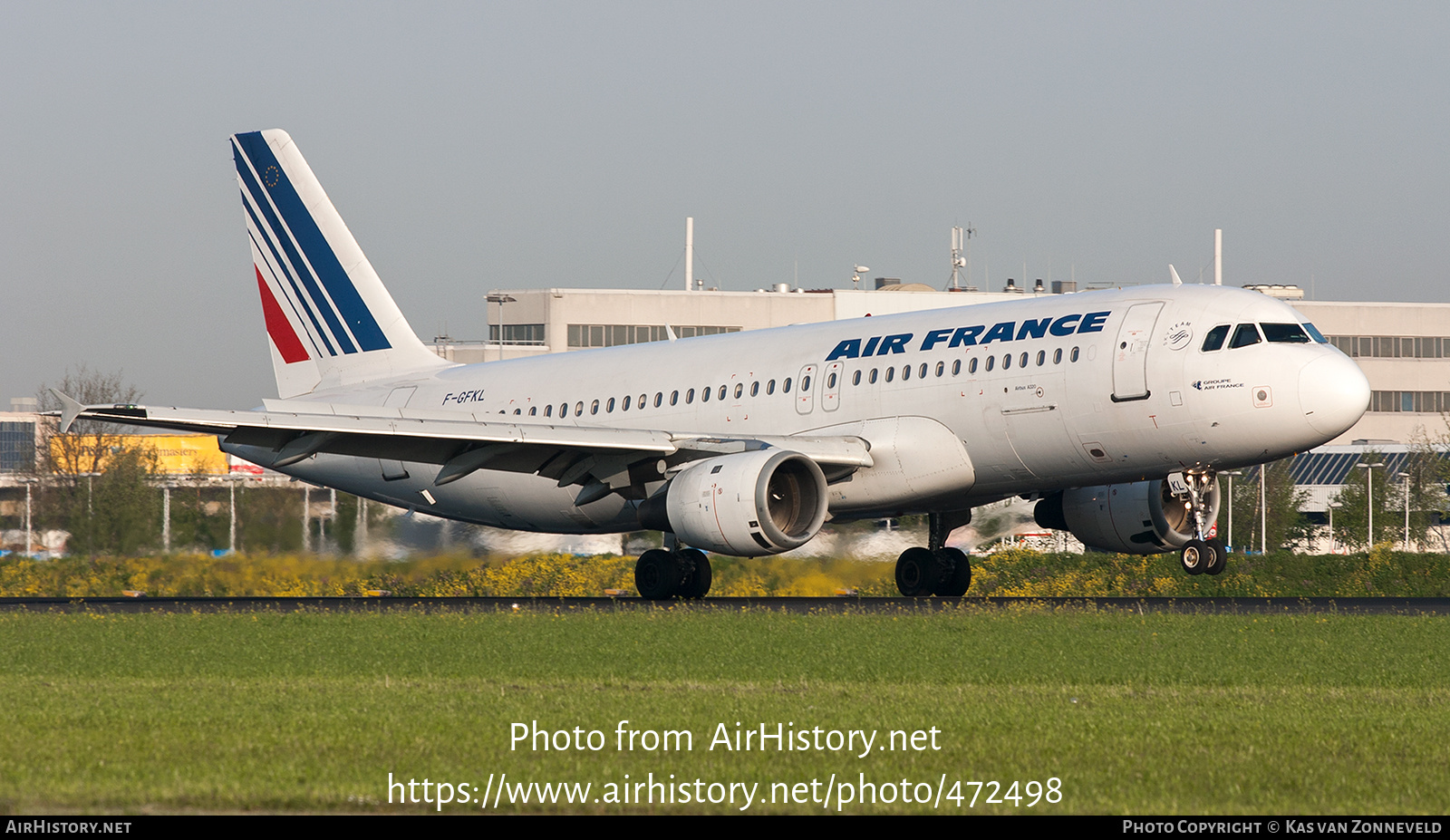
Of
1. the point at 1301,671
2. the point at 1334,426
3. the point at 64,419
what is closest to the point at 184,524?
the point at 64,419

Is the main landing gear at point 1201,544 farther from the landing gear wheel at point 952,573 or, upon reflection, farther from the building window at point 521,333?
the building window at point 521,333

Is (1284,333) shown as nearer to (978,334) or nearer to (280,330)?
(978,334)

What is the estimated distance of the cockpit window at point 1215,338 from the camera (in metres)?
23.1

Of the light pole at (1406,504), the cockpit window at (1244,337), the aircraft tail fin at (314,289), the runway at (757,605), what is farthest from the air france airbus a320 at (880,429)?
the light pole at (1406,504)

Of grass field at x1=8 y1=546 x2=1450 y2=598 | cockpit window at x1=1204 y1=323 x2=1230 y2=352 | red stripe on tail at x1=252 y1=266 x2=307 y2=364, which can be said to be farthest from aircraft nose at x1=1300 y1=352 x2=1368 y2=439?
red stripe on tail at x1=252 y1=266 x2=307 y2=364

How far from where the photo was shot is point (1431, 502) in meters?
65.7

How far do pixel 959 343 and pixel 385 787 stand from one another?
58.1 feet

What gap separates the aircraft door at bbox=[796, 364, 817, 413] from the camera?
26.9 metres

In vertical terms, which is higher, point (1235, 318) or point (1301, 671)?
point (1235, 318)

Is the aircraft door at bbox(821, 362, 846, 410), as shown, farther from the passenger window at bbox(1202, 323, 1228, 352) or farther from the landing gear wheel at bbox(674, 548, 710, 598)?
the passenger window at bbox(1202, 323, 1228, 352)

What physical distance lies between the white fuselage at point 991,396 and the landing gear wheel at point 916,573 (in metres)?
2.22

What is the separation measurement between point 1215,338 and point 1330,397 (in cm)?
173

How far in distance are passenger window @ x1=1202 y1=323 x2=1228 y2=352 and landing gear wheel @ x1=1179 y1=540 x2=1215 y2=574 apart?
2.95 m

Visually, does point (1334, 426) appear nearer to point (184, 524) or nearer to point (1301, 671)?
point (1301, 671)
